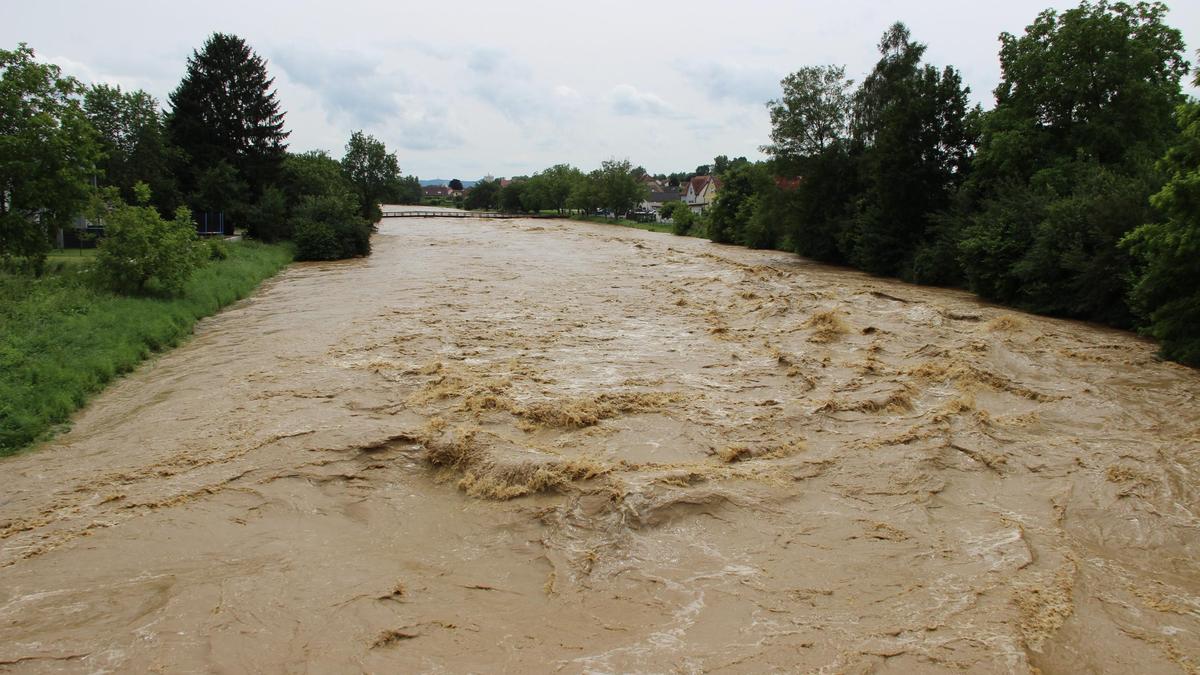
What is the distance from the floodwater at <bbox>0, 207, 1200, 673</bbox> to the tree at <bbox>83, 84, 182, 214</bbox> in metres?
31.6

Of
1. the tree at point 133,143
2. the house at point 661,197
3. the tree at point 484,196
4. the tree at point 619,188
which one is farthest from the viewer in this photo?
the tree at point 484,196

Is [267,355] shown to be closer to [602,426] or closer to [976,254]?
[602,426]

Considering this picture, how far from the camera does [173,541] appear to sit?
7547mm

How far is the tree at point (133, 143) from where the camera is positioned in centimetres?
4103

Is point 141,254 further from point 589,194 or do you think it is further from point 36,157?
point 589,194

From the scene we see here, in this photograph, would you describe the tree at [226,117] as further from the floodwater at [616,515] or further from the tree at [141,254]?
the floodwater at [616,515]

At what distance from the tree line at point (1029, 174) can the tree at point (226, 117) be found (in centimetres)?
3207

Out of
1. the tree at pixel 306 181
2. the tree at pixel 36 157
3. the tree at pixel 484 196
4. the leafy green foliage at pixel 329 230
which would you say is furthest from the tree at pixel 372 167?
the tree at pixel 484 196

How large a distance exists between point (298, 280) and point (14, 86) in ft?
41.1

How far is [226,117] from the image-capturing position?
4631cm

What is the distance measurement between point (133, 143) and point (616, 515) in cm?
4626

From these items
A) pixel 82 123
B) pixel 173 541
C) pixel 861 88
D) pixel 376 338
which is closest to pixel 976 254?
pixel 861 88

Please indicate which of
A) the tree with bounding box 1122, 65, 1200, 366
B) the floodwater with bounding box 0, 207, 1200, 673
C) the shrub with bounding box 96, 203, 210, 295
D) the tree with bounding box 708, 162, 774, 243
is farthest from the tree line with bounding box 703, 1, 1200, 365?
the shrub with bounding box 96, 203, 210, 295

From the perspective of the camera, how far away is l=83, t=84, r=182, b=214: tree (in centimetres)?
4103
